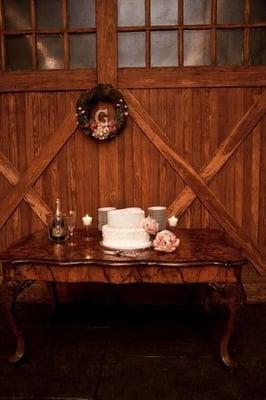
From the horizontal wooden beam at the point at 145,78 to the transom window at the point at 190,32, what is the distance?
0.10 m

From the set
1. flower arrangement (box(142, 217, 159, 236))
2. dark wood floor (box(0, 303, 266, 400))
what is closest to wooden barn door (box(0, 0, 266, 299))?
dark wood floor (box(0, 303, 266, 400))

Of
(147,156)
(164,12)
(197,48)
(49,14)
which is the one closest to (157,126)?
(147,156)

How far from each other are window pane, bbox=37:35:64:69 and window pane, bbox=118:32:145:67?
53 cm

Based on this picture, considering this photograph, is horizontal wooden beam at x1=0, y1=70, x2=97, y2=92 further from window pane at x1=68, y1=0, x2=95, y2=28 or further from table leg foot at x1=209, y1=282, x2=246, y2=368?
table leg foot at x1=209, y1=282, x2=246, y2=368

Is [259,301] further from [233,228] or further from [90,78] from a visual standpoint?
[90,78]

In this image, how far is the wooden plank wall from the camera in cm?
347

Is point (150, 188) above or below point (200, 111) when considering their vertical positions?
below

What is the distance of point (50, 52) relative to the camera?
357 cm

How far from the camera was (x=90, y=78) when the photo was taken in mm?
3486

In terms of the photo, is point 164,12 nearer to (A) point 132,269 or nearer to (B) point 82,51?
(B) point 82,51

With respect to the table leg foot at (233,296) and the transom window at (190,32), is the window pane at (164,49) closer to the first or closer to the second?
the transom window at (190,32)

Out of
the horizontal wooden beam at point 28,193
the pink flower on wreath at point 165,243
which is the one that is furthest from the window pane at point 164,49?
the pink flower on wreath at point 165,243

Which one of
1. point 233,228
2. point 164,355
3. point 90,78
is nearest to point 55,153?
point 90,78

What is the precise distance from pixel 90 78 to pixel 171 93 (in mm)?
711
